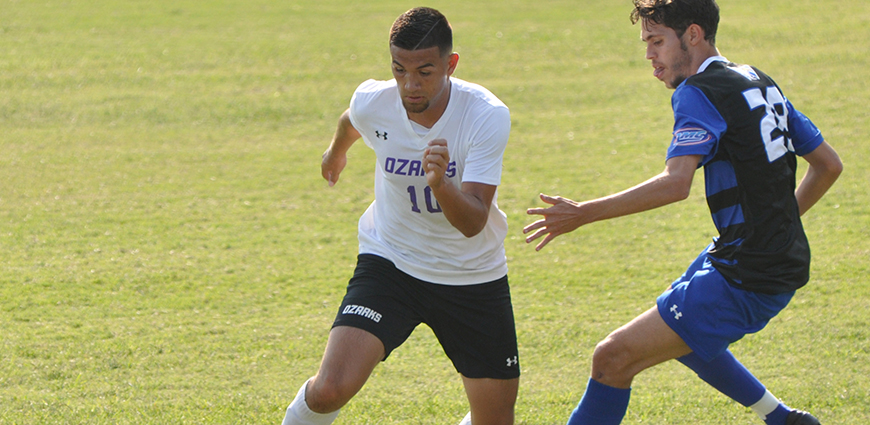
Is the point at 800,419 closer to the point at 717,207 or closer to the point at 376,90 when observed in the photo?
the point at 717,207

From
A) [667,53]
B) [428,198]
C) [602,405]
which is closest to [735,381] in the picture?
[602,405]

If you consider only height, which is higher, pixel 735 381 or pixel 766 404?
pixel 735 381

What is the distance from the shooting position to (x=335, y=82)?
12.3 meters

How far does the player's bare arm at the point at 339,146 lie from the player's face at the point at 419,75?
0.59 m

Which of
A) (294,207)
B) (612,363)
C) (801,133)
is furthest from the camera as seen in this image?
(294,207)

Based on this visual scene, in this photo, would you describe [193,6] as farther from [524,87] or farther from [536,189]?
[536,189]

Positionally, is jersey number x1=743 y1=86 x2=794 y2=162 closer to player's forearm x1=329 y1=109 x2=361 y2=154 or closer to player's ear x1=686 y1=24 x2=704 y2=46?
player's ear x1=686 y1=24 x2=704 y2=46

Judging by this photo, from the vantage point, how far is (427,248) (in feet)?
→ 13.0

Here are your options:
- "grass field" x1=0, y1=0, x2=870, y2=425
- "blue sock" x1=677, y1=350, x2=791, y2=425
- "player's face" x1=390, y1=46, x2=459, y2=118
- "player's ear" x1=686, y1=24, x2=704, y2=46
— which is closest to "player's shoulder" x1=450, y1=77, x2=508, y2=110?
"player's face" x1=390, y1=46, x2=459, y2=118

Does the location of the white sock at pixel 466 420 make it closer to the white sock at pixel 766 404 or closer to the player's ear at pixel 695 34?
the white sock at pixel 766 404

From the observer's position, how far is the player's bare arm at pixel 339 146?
4.32m

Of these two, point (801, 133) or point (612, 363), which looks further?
point (801, 133)

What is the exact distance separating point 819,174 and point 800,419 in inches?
46.0

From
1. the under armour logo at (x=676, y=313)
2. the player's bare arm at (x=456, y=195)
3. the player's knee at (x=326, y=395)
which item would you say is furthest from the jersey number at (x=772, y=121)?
the player's knee at (x=326, y=395)
